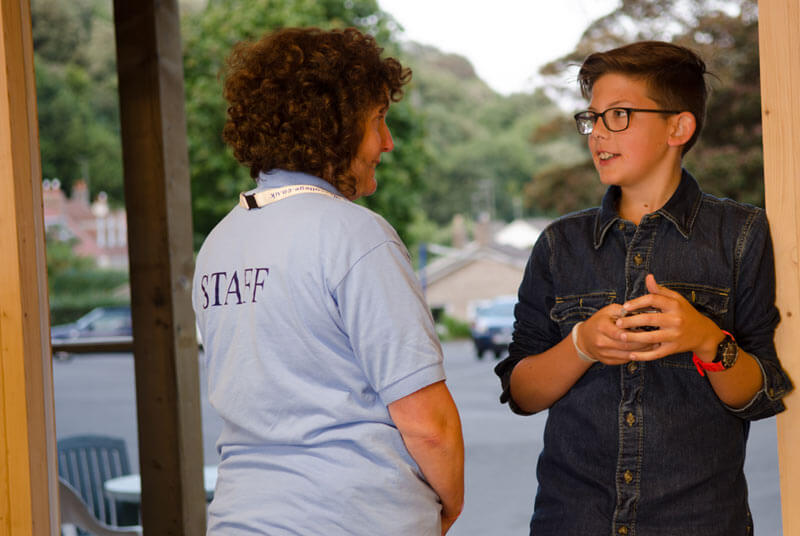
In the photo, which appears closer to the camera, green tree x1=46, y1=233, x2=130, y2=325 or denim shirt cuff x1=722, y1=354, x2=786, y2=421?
denim shirt cuff x1=722, y1=354, x2=786, y2=421

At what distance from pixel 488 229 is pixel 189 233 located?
1191 cm

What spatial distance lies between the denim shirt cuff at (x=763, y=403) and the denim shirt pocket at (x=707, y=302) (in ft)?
0.26

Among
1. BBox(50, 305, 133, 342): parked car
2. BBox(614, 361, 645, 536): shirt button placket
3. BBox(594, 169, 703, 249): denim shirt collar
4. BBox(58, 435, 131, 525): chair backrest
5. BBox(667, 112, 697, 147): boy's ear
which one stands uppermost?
BBox(667, 112, 697, 147): boy's ear

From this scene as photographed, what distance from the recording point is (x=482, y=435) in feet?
31.9

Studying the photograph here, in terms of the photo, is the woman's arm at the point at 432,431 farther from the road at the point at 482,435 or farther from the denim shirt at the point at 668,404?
the road at the point at 482,435

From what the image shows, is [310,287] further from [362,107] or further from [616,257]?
[616,257]

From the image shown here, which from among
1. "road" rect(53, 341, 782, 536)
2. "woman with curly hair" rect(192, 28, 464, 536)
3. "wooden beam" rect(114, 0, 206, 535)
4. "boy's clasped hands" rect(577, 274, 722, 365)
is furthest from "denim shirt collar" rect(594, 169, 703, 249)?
"road" rect(53, 341, 782, 536)

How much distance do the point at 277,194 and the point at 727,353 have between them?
0.68 m

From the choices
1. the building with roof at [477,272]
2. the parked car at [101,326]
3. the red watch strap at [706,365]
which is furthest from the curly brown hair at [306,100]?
the parked car at [101,326]

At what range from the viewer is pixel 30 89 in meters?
1.76

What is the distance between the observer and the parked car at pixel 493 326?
38.1 feet

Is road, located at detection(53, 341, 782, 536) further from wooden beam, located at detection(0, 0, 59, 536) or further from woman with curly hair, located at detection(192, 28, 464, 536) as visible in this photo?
woman with curly hair, located at detection(192, 28, 464, 536)

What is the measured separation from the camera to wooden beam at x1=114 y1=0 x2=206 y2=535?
105 inches

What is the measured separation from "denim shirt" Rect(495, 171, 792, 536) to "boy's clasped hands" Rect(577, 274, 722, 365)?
14 centimetres
